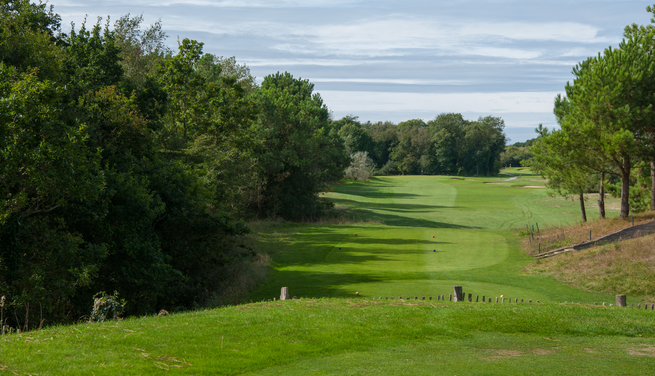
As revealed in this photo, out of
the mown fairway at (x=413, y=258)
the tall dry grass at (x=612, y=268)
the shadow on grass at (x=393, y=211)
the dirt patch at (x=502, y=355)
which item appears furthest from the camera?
the shadow on grass at (x=393, y=211)

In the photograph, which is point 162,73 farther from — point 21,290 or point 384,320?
point 384,320

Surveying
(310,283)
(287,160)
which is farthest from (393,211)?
(310,283)

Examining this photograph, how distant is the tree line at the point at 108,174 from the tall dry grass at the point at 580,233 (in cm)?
1668

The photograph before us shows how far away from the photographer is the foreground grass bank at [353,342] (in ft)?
25.4

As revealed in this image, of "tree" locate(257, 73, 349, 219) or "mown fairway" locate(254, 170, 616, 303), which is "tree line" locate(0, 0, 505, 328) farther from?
"tree" locate(257, 73, 349, 219)

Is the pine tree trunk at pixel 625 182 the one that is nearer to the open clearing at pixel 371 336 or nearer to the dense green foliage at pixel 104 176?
the open clearing at pixel 371 336

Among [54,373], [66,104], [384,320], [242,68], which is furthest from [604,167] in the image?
[242,68]

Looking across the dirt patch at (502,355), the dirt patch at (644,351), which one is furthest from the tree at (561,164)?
the dirt patch at (502,355)

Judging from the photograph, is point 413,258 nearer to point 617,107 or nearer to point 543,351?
point 617,107

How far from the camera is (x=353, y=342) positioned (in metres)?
9.84

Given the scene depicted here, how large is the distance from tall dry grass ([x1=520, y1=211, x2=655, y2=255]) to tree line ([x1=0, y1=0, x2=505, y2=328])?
16682 millimetres

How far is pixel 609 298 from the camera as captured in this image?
19203 millimetres

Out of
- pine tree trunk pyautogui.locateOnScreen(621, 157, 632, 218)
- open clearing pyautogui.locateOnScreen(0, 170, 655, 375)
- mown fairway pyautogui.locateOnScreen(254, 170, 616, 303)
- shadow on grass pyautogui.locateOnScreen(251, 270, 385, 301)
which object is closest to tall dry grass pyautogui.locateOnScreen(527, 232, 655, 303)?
open clearing pyautogui.locateOnScreen(0, 170, 655, 375)

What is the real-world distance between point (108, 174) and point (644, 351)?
15.6m
